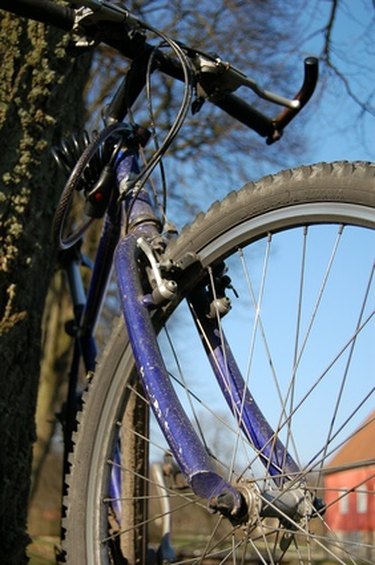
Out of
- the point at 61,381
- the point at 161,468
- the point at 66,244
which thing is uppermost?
the point at 61,381

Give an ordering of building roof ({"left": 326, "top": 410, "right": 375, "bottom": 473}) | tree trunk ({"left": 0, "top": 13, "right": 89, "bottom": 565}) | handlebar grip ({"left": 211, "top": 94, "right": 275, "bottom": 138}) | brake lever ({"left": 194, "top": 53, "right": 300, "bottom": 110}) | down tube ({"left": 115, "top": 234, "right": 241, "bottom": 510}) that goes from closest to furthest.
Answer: building roof ({"left": 326, "top": 410, "right": 375, "bottom": 473}) → down tube ({"left": 115, "top": 234, "right": 241, "bottom": 510}) → brake lever ({"left": 194, "top": 53, "right": 300, "bottom": 110}) → handlebar grip ({"left": 211, "top": 94, "right": 275, "bottom": 138}) → tree trunk ({"left": 0, "top": 13, "right": 89, "bottom": 565})

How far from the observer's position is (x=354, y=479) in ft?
5.75

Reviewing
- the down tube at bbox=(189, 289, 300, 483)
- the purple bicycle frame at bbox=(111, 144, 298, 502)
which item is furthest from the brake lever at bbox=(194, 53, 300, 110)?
the down tube at bbox=(189, 289, 300, 483)

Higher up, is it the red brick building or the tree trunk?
the tree trunk

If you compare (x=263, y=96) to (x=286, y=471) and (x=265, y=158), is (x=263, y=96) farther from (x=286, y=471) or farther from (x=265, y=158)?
(x=265, y=158)

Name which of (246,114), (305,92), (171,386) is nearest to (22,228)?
(246,114)

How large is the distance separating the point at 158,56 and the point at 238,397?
3.06ft

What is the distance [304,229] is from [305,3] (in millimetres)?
4800

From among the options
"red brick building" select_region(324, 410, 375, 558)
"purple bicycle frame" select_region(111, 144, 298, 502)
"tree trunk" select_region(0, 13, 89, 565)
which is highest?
"tree trunk" select_region(0, 13, 89, 565)

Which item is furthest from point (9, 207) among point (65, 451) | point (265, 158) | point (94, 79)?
point (94, 79)

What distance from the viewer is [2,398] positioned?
2.79m

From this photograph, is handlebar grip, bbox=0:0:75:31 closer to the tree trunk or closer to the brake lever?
the brake lever

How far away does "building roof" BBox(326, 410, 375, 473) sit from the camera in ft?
5.30

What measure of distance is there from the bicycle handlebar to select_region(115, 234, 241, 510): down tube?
19.9 inches
